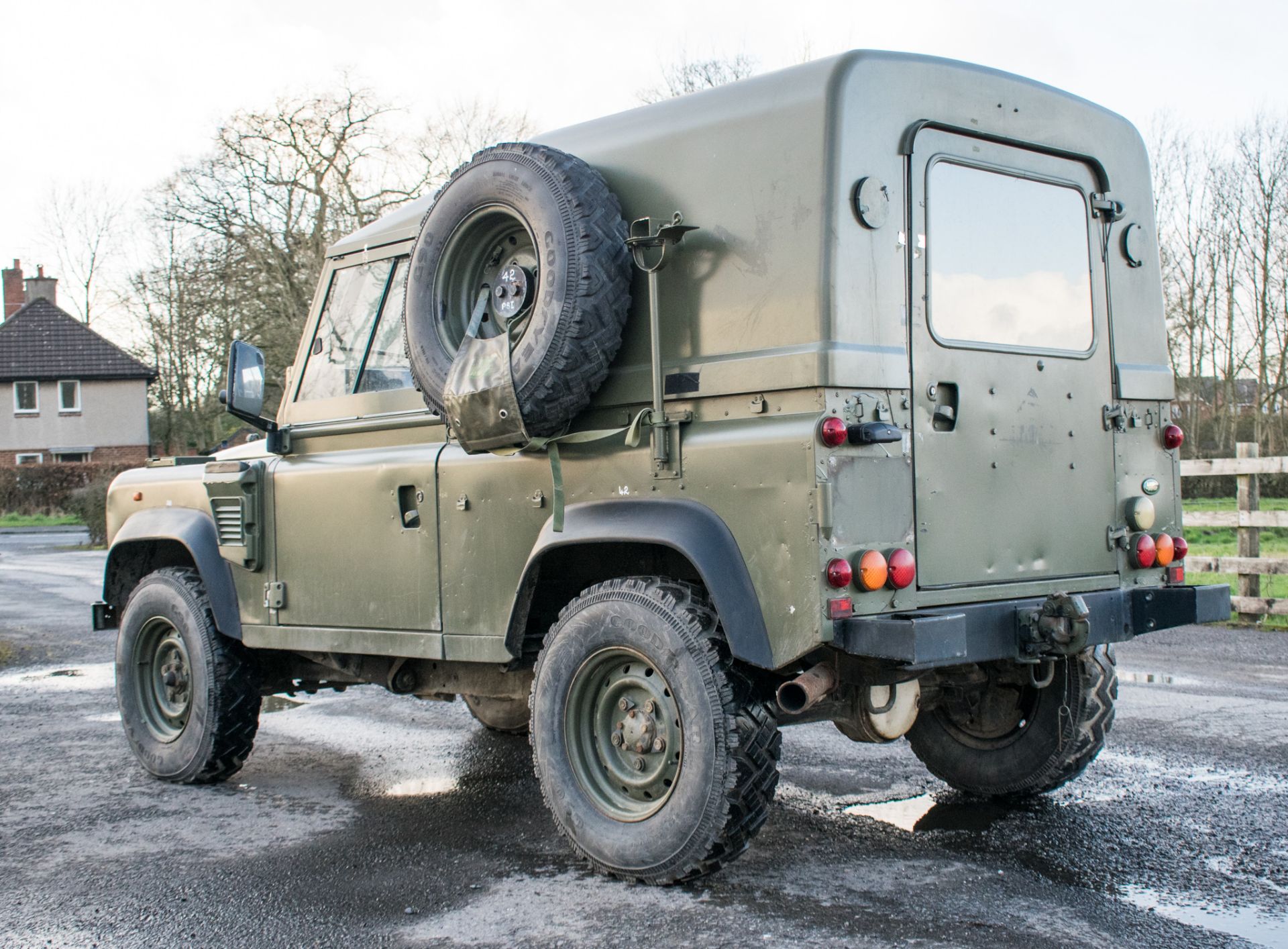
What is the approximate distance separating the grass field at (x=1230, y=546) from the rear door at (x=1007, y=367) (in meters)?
5.70

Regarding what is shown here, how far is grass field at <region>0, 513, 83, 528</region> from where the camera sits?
121 feet

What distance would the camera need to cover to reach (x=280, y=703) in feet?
27.7

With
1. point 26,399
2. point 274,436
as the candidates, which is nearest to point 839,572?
point 274,436

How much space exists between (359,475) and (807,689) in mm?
2299

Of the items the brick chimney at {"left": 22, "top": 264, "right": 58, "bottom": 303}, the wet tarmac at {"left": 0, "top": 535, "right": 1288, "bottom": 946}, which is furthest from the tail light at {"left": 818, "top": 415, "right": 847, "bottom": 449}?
the brick chimney at {"left": 22, "top": 264, "right": 58, "bottom": 303}

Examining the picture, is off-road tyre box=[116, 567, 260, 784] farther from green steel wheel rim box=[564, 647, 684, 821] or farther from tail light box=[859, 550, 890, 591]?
tail light box=[859, 550, 890, 591]

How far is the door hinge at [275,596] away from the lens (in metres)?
5.77

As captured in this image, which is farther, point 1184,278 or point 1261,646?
point 1184,278

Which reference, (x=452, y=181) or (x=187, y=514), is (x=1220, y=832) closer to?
(x=452, y=181)

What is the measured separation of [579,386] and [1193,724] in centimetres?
417

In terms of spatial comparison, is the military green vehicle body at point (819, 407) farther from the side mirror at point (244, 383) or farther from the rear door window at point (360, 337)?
the side mirror at point (244, 383)

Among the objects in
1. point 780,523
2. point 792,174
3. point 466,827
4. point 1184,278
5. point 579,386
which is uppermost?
point 1184,278

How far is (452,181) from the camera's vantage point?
4883 millimetres

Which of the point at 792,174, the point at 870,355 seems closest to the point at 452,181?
the point at 792,174
